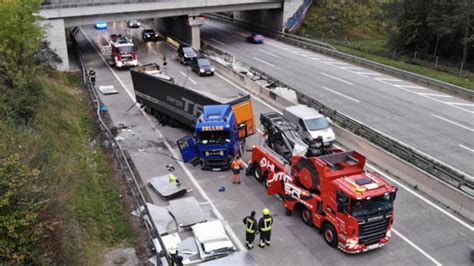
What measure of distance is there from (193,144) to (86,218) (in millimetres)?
7029

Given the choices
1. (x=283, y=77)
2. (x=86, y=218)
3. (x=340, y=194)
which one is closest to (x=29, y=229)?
(x=86, y=218)

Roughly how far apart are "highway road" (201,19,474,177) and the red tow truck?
9291 millimetres

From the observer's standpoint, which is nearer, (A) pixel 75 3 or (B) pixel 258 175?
(B) pixel 258 175

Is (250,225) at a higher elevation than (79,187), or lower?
higher

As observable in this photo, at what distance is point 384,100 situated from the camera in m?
32.8

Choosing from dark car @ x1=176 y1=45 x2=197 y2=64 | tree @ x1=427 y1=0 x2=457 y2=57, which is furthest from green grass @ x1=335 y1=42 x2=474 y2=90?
dark car @ x1=176 y1=45 x2=197 y2=64

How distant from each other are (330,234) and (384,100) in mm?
20315

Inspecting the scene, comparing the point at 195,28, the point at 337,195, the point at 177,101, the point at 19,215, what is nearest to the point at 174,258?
the point at 19,215

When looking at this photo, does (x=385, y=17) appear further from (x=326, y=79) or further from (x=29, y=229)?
(x=29, y=229)

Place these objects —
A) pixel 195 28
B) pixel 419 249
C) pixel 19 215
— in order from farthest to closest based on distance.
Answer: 1. pixel 195 28
2. pixel 419 249
3. pixel 19 215

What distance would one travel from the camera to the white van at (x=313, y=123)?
77.3ft

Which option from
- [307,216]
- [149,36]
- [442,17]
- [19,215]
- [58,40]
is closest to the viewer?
[19,215]

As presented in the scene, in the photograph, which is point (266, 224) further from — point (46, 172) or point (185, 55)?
point (185, 55)

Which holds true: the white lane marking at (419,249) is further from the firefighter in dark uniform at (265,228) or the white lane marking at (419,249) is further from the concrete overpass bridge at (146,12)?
the concrete overpass bridge at (146,12)
